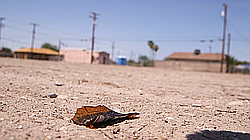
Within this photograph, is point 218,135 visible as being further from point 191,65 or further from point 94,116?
point 191,65

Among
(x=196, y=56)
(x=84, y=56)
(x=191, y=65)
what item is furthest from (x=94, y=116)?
(x=196, y=56)

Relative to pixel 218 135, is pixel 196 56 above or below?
above

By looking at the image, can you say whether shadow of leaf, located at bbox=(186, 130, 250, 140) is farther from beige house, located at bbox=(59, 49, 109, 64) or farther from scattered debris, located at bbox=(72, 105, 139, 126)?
beige house, located at bbox=(59, 49, 109, 64)

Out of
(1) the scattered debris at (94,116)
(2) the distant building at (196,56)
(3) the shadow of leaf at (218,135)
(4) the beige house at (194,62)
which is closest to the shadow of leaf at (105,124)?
(1) the scattered debris at (94,116)

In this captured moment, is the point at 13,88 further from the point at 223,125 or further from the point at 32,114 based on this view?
the point at 223,125

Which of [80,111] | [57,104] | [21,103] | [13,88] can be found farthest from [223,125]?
[13,88]
